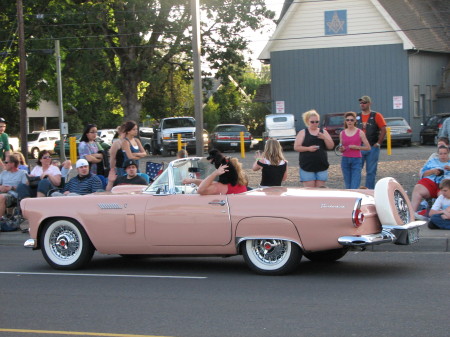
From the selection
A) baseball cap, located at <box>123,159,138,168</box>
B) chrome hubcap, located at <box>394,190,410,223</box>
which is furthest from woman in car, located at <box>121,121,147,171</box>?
chrome hubcap, located at <box>394,190,410,223</box>

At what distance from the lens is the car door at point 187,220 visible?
947 cm

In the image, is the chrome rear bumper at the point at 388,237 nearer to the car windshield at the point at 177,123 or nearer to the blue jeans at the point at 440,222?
the blue jeans at the point at 440,222

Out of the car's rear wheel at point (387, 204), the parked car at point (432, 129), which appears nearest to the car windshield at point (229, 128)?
the parked car at point (432, 129)

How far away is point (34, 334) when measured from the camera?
6.83 meters

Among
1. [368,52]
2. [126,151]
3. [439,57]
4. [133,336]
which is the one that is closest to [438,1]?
[439,57]

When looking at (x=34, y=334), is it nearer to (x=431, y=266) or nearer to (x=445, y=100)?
(x=431, y=266)

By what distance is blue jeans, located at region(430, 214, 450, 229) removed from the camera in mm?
12031

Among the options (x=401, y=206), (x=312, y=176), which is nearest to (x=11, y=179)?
(x=312, y=176)

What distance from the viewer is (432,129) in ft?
128

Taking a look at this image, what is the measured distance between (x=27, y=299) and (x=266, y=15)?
3477cm

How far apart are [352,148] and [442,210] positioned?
2213mm

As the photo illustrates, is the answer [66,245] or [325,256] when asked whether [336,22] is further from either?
[66,245]

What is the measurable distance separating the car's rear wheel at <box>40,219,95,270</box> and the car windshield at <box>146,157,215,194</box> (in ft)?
3.50

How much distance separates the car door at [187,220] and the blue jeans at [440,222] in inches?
159
